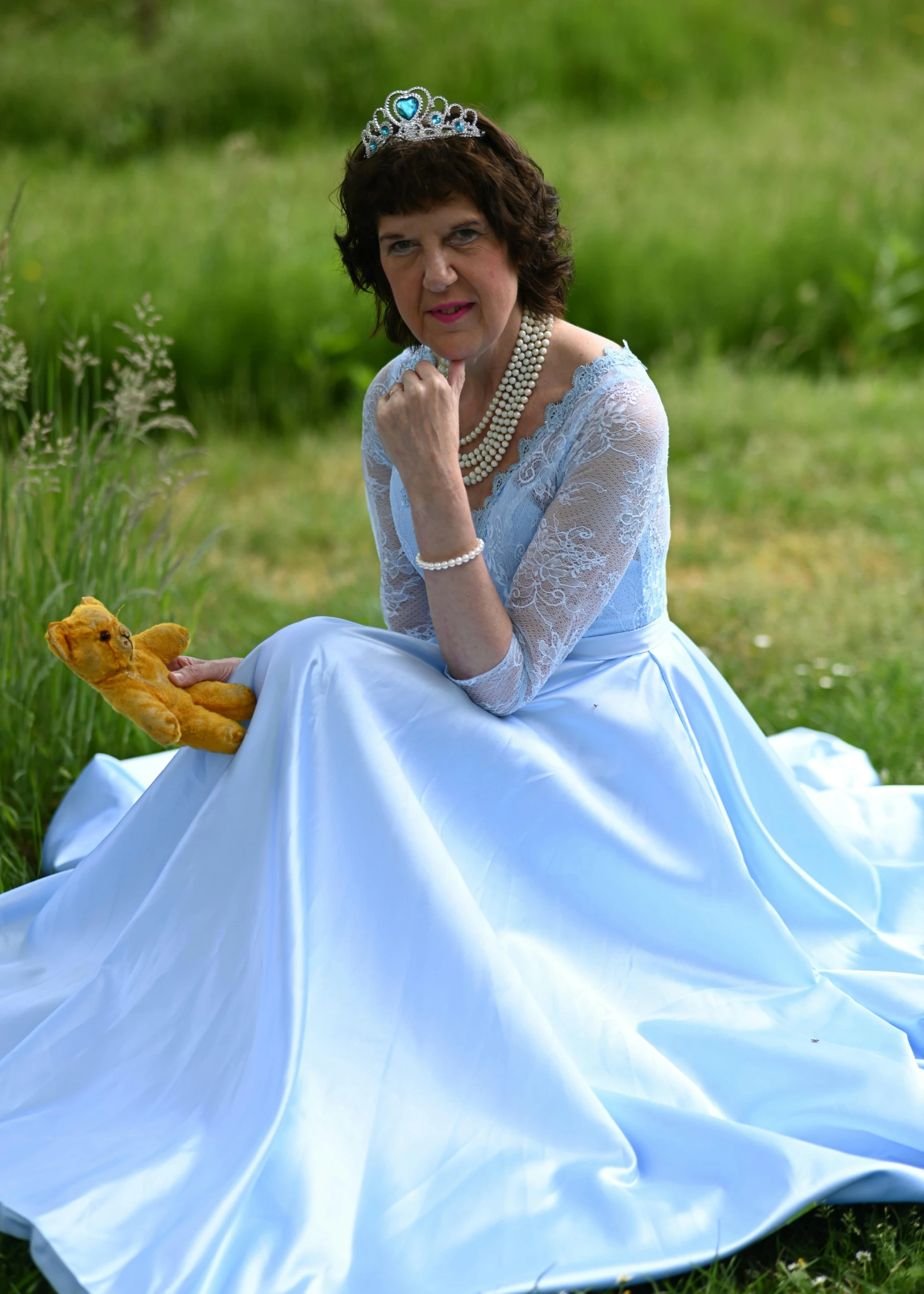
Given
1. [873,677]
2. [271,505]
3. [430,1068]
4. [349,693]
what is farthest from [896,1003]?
[271,505]

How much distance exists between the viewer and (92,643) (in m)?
1.87

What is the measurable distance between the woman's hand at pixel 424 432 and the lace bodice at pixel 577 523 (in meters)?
0.21

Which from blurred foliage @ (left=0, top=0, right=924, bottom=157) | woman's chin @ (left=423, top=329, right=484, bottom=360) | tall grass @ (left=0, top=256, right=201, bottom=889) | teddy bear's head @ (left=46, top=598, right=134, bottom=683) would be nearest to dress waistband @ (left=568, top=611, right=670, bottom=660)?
woman's chin @ (left=423, top=329, right=484, bottom=360)

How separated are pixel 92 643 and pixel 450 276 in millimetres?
784

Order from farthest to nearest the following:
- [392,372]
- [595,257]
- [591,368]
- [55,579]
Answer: [595,257] < [55,579] < [392,372] < [591,368]

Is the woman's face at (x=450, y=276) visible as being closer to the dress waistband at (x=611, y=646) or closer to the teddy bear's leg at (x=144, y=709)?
the dress waistband at (x=611, y=646)

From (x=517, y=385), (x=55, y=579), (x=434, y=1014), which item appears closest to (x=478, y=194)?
(x=517, y=385)

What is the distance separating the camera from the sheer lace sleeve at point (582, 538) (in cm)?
204

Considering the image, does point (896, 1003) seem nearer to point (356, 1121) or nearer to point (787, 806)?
point (787, 806)

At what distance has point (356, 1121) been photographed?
1.76 m

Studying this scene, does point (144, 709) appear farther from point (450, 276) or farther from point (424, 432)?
point (450, 276)

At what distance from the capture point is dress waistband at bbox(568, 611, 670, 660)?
2.23 m

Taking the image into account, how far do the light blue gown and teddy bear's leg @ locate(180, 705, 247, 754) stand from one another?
5 cm

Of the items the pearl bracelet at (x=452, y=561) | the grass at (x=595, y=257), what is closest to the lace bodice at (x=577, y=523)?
the pearl bracelet at (x=452, y=561)
